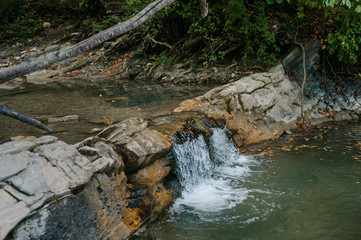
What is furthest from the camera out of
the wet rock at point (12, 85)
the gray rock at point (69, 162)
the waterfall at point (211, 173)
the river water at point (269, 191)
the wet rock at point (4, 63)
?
the wet rock at point (4, 63)

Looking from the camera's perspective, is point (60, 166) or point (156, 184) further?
point (156, 184)

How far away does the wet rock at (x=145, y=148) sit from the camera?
452cm

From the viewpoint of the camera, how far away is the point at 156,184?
15.9 ft

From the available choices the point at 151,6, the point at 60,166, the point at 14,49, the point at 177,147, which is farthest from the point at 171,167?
the point at 14,49

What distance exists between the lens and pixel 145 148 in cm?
469

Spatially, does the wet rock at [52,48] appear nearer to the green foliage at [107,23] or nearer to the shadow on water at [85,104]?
the green foliage at [107,23]

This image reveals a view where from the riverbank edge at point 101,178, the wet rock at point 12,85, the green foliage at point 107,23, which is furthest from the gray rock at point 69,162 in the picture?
the green foliage at point 107,23

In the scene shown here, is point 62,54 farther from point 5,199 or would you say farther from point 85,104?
point 85,104

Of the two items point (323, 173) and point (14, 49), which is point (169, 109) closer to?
point (323, 173)

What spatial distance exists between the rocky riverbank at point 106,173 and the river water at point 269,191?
1.22ft

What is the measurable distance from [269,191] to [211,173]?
50.0 inches

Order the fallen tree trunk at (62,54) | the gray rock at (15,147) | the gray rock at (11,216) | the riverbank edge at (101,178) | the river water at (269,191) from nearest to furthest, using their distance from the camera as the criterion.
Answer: the gray rock at (11,216) → the fallen tree trunk at (62,54) → the riverbank edge at (101,178) → the gray rock at (15,147) → the river water at (269,191)

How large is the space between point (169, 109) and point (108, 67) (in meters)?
7.96

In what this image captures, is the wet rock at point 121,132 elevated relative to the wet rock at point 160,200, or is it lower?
elevated
